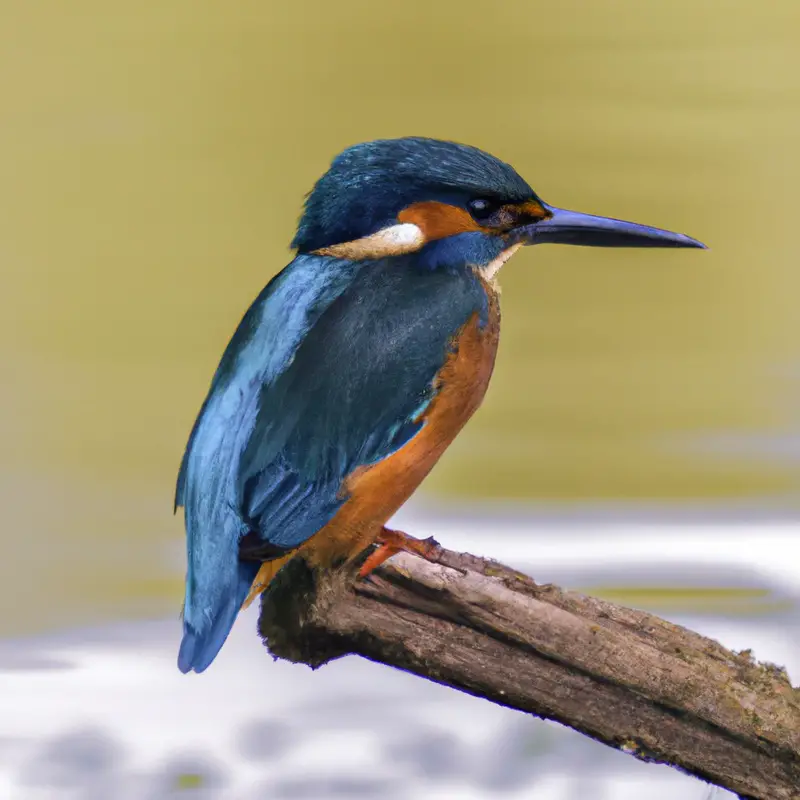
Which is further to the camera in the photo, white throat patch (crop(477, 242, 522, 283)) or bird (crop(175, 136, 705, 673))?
white throat patch (crop(477, 242, 522, 283))

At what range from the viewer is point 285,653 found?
1621 mm

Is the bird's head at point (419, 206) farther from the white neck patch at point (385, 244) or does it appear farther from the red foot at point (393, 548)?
the red foot at point (393, 548)

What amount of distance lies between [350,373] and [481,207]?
0.28 m

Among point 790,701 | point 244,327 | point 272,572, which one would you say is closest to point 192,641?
point 272,572

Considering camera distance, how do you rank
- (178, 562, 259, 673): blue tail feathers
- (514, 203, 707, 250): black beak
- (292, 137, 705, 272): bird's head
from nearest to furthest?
(178, 562, 259, 673): blue tail feathers, (292, 137, 705, 272): bird's head, (514, 203, 707, 250): black beak

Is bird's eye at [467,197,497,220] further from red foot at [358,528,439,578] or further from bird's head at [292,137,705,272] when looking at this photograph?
red foot at [358,528,439,578]

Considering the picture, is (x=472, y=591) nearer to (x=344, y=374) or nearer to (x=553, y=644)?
(x=553, y=644)

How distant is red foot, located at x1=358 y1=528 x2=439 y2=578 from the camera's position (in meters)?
1.54

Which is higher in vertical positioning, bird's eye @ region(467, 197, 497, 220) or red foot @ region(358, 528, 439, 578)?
bird's eye @ region(467, 197, 497, 220)

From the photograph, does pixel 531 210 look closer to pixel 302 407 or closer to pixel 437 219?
pixel 437 219

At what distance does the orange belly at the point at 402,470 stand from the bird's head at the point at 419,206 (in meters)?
0.11

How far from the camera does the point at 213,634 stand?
142 centimetres

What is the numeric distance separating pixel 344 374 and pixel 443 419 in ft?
0.46

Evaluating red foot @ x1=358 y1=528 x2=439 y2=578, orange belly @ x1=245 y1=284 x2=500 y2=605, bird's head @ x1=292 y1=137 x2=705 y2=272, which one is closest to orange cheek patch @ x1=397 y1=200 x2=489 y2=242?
bird's head @ x1=292 y1=137 x2=705 y2=272
